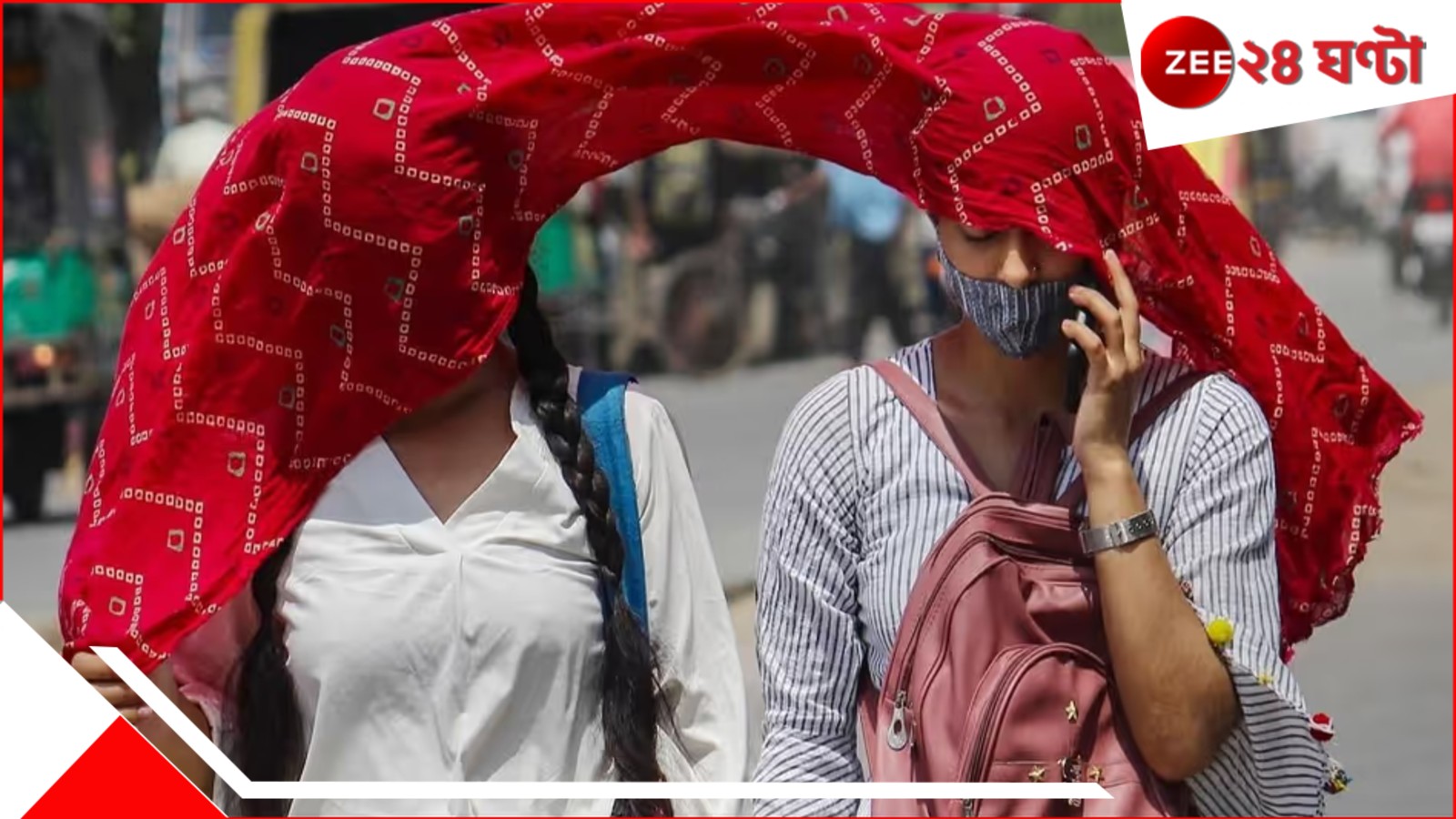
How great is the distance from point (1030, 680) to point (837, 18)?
2.92 feet

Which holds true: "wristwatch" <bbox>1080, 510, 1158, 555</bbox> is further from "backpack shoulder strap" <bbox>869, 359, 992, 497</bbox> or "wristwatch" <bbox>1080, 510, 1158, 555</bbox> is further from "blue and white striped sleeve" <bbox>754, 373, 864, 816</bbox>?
"blue and white striped sleeve" <bbox>754, 373, 864, 816</bbox>

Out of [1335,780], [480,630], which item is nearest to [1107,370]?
[1335,780]

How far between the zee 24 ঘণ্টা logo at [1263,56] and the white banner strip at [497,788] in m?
1.03

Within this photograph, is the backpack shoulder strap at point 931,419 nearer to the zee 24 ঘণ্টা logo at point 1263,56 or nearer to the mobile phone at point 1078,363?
the mobile phone at point 1078,363

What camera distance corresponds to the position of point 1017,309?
115 inches

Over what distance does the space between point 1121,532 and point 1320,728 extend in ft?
1.25

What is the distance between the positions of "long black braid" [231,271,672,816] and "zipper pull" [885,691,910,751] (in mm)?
323

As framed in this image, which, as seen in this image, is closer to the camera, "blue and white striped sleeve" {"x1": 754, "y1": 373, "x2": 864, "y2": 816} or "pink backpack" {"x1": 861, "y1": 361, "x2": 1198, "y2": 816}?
"pink backpack" {"x1": 861, "y1": 361, "x2": 1198, "y2": 816}

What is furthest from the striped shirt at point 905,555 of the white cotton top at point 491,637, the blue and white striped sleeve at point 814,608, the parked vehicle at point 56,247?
the parked vehicle at point 56,247

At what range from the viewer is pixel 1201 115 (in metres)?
3.16

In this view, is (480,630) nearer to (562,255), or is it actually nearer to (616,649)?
(616,649)

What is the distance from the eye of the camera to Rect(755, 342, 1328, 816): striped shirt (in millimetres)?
2883

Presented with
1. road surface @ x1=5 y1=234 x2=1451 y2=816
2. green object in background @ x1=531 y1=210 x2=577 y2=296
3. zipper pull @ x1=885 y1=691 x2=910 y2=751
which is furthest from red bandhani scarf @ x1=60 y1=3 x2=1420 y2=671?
green object in background @ x1=531 y1=210 x2=577 y2=296

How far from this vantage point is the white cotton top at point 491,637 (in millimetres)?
3029
